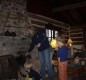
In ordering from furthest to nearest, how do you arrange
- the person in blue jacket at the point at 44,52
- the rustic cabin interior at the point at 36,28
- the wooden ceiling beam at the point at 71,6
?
1. the wooden ceiling beam at the point at 71,6
2. the rustic cabin interior at the point at 36,28
3. the person in blue jacket at the point at 44,52

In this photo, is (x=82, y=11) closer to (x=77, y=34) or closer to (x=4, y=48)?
(x=77, y=34)

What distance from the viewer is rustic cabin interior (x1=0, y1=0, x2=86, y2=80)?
745 cm

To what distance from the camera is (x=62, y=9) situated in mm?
10312

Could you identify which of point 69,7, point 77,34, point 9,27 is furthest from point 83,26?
point 9,27

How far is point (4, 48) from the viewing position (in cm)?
754

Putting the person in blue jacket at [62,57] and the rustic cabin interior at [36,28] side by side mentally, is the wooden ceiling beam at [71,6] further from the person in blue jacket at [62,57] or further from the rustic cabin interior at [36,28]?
the person in blue jacket at [62,57]

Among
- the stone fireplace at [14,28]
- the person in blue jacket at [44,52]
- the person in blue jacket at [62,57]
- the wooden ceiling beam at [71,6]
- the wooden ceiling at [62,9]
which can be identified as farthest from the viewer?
the wooden ceiling at [62,9]

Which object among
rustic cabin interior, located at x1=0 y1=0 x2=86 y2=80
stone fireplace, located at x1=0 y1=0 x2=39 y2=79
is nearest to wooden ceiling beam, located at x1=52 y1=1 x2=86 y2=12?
rustic cabin interior, located at x1=0 y1=0 x2=86 y2=80

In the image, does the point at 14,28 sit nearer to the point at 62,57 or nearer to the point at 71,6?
the point at 62,57

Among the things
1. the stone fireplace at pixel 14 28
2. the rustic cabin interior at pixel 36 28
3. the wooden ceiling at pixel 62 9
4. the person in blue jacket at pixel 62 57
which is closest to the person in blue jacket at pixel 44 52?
the person in blue jacket at pixel 62 57

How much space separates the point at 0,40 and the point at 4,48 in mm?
303

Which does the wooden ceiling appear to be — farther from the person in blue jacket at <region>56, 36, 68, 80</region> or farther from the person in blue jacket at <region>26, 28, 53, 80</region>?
the person in blue jacket at <region>56, 36, 68, 80</region>

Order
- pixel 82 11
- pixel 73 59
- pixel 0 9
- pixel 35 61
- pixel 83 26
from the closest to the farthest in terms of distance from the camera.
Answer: pixel 0 9 → pixel 35 61 → pixel 73 59 → pixel 82 11 → pixel 83 26

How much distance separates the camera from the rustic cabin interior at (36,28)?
7.45 meters
